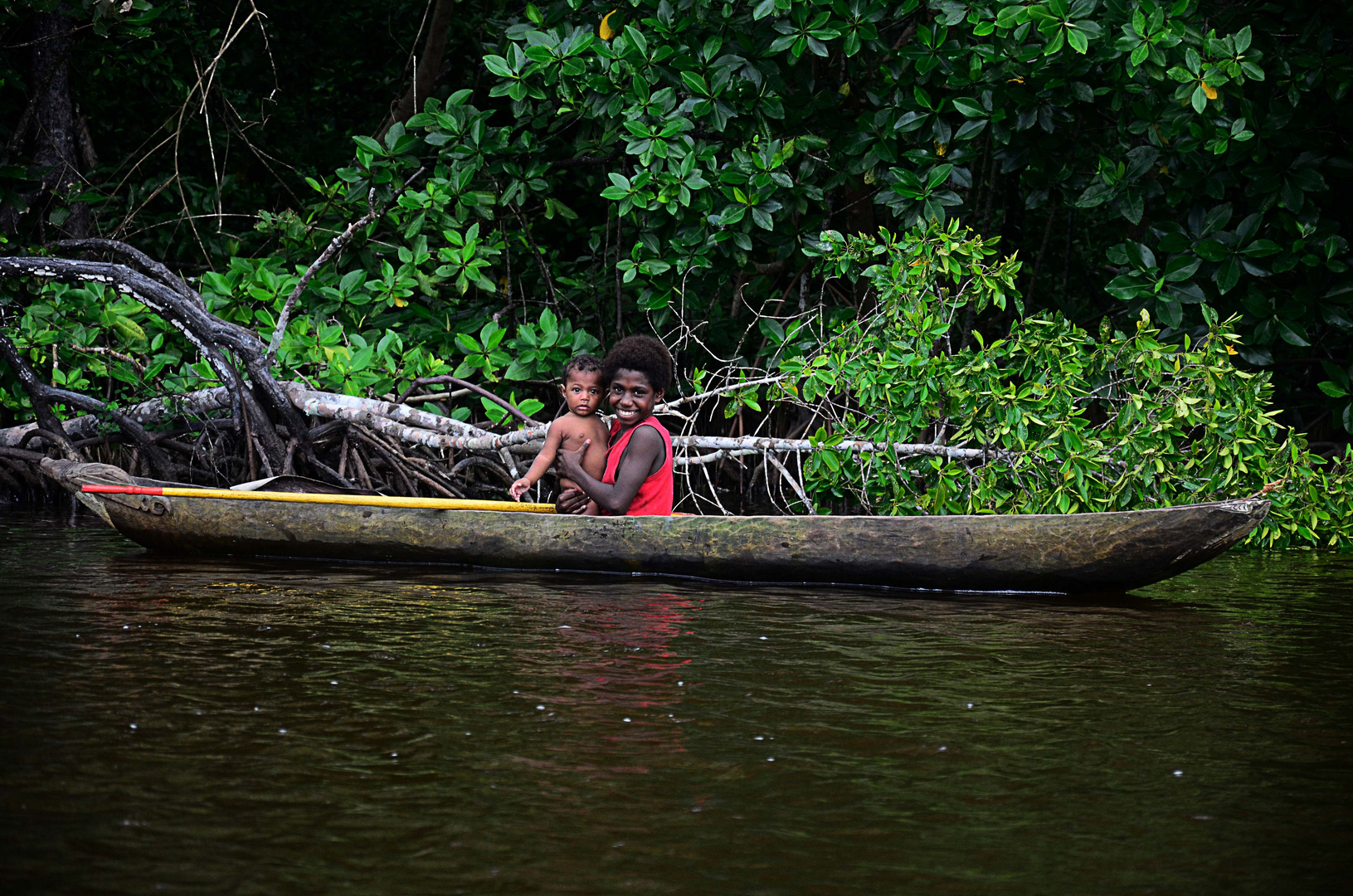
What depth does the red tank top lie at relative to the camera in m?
5.98

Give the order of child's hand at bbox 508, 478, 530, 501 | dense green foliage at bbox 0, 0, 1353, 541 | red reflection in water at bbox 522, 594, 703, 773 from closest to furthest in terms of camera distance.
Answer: red reflection in water at bbox 522, 594, 703, 773 → child's hand at bbox 508, 478, 530, 501 → dense green foliage at bbox 0, 0, 1353, 541

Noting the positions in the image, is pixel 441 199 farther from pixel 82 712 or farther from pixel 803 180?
pixel 82 712

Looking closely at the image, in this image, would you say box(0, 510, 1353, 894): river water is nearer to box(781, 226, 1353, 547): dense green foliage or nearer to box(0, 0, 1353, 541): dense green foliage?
box(781, 226, 1353, 547): dense green foliage

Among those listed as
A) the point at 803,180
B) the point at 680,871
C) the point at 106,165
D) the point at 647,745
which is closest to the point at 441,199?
the point at 803,180

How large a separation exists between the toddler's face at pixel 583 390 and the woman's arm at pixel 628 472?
0.84 ft

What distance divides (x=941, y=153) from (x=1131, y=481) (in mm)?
2347

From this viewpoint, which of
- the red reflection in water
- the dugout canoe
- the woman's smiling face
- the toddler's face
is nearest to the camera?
the red reflection in water

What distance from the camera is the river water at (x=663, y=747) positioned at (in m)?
2.33

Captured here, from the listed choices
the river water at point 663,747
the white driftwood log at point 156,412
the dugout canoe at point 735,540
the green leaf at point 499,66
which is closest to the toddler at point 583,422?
the dugout canoe at point 735,540

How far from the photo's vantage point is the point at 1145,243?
26.4ft

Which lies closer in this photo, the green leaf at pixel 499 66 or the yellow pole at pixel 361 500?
the yellow pole at pixel 361 500

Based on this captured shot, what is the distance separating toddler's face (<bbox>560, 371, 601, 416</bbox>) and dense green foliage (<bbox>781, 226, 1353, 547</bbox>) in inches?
51.2

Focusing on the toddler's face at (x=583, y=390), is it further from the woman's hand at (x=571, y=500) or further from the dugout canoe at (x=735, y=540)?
the dugout canoe at (x=735, y=540)

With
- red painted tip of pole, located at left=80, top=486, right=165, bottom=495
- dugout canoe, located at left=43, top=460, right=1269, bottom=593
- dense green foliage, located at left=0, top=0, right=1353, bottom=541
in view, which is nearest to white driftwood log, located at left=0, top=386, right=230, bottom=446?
dense green foliage, located at left=0, top=0, right=1353, bottom=541
